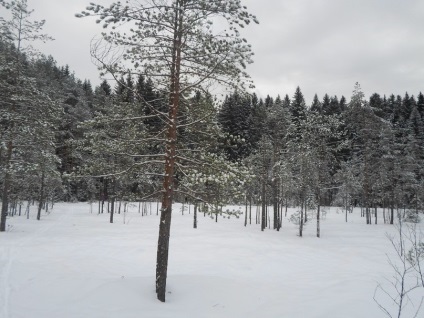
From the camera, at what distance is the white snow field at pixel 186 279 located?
859 centimetres

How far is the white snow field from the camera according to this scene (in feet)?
28.2

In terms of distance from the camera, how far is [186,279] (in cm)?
1130

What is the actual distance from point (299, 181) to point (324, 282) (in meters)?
14.7

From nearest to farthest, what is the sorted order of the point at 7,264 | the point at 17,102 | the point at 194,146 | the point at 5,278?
the point at 5,278
the point at 194,146
the point at 7,264
the point at 17,102

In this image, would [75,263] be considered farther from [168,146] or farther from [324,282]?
[324,282]

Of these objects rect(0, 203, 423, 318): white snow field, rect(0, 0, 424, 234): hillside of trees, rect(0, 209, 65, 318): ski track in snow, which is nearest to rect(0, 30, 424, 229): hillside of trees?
rect(0, 0, 424, 234): hillside of trees

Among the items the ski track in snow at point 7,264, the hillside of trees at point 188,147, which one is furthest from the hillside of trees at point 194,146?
the ski track in snow at point 7,264

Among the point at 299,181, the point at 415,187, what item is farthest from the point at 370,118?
the point at 299,181

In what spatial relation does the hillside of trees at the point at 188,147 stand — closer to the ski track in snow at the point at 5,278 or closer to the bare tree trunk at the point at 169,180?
the bare tree trunk at the point at 169,180

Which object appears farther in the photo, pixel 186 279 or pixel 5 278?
pixel 186 279

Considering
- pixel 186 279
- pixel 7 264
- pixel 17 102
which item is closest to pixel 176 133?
pixel 186 279

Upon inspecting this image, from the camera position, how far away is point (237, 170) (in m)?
8.52

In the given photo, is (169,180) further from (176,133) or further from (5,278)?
(5,278)

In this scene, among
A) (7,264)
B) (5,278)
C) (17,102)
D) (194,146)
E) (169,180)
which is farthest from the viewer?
(17,102)
